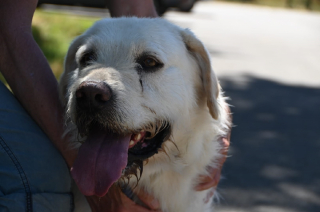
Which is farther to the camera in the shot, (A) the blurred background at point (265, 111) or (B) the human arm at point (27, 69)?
(A) the blurred background at point (265, 111)

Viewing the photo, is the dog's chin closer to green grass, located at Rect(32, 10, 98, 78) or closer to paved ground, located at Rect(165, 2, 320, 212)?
paved ground, located at Rect(165, 2, 320, 212)

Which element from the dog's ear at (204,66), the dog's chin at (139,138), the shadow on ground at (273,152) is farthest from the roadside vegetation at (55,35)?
the dog's chin at (139,138)

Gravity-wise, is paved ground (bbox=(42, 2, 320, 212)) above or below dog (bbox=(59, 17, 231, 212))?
below

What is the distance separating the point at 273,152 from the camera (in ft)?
18.9

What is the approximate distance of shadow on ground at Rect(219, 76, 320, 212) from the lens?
4.55m

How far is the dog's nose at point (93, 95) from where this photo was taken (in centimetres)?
243

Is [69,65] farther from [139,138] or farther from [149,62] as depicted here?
[139,138]

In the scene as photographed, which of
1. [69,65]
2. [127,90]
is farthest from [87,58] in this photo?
[127,90]

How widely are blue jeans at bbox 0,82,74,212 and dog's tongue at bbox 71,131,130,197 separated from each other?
305 millimetres

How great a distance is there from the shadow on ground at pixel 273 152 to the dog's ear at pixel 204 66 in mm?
1683

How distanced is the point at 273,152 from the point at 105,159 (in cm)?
362

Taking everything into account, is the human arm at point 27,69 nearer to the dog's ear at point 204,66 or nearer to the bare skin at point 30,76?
the bare skin at point 30,76

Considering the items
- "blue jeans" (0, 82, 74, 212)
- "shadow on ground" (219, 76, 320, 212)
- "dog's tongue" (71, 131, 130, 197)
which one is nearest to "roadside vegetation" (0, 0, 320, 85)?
"shadow on ground" (219, 76, 320, 212)

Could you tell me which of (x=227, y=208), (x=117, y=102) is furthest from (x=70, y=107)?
(x=227, y=208)
